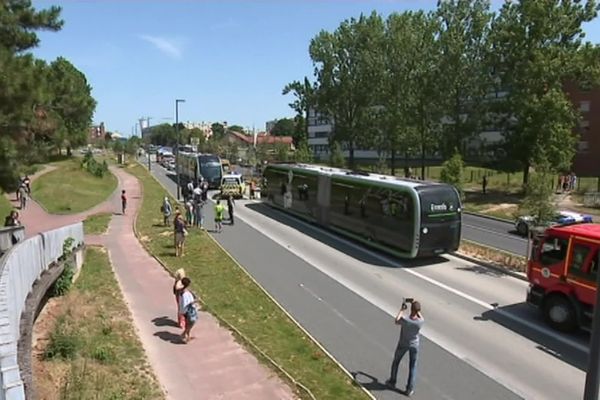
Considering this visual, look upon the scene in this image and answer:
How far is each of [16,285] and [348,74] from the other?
180 ft

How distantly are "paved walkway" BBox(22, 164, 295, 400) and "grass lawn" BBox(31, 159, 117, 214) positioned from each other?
19.8 meters

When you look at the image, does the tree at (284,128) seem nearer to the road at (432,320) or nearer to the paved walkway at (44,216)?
the paved walkway at (44,216)

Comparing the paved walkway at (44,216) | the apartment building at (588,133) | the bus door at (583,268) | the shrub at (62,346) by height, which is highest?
the apartment building at (588,133)

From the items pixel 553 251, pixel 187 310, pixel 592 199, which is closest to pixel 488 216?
pixel 592 199

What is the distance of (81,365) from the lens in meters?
9.39

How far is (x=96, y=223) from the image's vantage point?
28281 millimetres

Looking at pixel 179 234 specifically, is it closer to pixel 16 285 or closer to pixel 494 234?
pixel 16 285

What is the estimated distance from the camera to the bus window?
12.9 m

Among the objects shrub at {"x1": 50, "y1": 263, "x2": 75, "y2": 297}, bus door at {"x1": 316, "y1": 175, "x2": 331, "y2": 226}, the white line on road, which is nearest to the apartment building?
bus door at {"x1": 316, "y1": 175, "x2": 331, "y2": 226}

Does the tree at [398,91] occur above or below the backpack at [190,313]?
above

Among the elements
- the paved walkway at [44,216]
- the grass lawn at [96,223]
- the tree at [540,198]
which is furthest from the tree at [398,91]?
the tree at [540,198]

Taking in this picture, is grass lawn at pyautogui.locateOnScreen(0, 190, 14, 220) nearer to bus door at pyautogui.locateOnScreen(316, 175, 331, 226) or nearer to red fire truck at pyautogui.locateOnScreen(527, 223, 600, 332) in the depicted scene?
bus door at pyautogui.locateOnScreen(316, 175, 331, 226)

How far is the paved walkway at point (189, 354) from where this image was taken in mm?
8992

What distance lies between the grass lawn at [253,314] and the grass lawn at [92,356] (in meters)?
2.35
